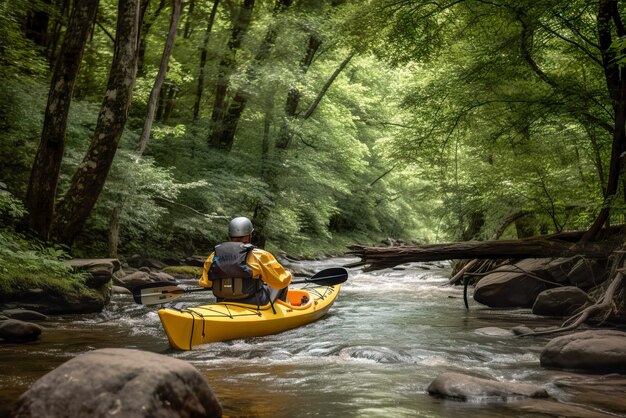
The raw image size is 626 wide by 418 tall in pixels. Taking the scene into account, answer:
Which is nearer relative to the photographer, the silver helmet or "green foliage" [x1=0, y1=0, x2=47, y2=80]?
the silver helmet

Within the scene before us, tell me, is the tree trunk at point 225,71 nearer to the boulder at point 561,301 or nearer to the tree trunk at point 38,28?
the tree trunk at point 38,28

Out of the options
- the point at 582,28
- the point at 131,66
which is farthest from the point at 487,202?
the point at 131,66

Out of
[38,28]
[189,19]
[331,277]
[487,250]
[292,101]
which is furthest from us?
[189,19]

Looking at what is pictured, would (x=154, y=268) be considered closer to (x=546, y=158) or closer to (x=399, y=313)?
(x=399, y=313)

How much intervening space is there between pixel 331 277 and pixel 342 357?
2736 mm

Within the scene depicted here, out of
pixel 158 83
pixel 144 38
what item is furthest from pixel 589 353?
pixel 144 38

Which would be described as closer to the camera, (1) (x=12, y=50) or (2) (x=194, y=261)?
(1) (x=12, y=50)

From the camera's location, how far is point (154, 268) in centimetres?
1485

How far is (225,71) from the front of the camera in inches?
664

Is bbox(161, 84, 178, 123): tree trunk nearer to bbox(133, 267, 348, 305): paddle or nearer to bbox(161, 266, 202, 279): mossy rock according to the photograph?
bbox(161, 266, 202, 279): mossy rock

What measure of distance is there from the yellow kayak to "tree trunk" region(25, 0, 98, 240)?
3.82 meters

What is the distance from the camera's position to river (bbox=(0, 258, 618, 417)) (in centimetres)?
403

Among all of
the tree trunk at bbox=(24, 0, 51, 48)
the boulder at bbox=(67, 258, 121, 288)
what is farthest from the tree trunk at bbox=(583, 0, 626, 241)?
the tree trunk at bbox=(24, 0, 51, 48)

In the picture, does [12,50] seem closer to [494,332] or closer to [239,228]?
[239,228]
